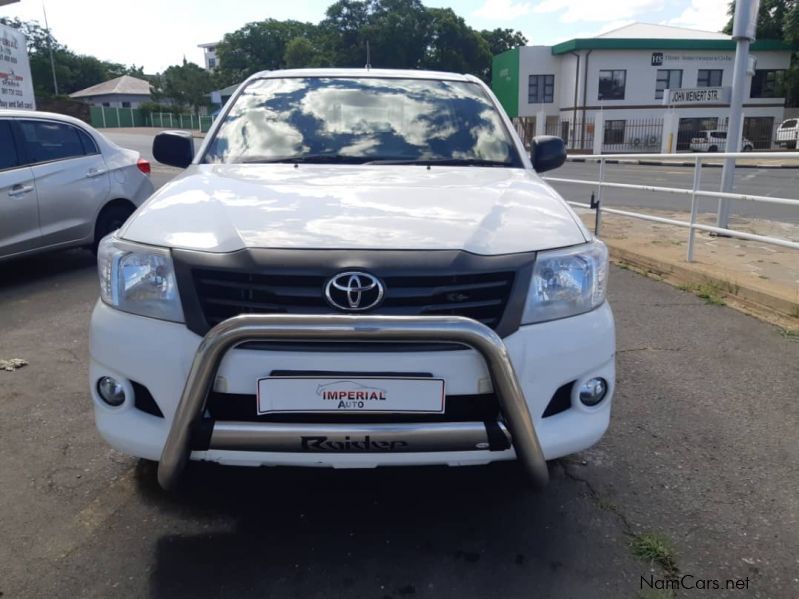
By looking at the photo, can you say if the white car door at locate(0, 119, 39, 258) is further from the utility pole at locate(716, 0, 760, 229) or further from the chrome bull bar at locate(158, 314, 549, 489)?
the utility pole at locate(716, 0, 760, 229)

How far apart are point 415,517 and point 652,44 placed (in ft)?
149

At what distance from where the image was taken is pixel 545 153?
3.62m

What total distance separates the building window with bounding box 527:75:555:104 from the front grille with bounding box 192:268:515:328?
45713mm

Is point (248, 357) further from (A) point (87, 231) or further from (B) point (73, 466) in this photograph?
(A) point (87, 231)

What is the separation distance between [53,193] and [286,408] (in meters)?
5.23

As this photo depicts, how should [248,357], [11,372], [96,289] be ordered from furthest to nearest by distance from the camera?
[96,289] → [11,372] → [248,357]

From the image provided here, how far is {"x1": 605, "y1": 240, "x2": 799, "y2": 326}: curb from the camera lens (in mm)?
5047

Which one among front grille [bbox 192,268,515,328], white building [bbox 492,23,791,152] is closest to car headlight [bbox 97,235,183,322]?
front grille [bbox 192,268,515,328]

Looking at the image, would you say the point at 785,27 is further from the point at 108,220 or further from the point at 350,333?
the point at 350,333

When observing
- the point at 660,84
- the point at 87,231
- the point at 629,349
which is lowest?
the point at 629,349

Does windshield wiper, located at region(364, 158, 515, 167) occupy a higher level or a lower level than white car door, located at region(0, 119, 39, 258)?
higher

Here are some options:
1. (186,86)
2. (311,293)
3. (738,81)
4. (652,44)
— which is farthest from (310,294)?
(186,86)

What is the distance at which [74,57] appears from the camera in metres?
87.0

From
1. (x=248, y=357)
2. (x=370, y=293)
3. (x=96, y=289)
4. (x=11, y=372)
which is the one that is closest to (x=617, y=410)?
(x=370, y=293)
